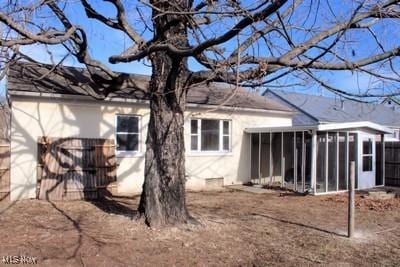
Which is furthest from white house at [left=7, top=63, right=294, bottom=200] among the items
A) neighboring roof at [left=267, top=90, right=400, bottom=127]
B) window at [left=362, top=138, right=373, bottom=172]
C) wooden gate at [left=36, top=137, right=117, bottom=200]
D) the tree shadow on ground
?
neighboring roof at [left=267, top=90, right=400, bottom=127]

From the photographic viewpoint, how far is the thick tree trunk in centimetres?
762

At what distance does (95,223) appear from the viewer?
8.08 meters

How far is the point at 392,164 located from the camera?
693 inches

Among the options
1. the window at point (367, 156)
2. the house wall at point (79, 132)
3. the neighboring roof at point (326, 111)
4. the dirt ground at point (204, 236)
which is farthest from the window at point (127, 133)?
the neighboring roof at point (326, 111)

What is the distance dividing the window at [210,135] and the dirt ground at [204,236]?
4.11m

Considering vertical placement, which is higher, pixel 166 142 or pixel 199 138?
pixel 199 138

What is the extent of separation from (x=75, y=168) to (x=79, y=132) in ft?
3.58

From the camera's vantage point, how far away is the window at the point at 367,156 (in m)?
15.8

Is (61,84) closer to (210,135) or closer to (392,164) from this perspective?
(210,135)

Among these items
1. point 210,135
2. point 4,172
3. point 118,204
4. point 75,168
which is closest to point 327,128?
point 210,135

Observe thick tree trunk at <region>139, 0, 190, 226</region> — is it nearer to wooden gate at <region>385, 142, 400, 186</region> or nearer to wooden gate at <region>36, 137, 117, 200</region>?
wooden gate at <region>36, 137, 117, 200</region>

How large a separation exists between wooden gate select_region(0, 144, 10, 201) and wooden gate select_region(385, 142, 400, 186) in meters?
15.0

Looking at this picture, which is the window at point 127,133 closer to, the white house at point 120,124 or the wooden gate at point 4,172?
the white house at point 120,124

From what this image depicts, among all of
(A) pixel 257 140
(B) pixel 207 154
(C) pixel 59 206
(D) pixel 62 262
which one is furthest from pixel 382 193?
(D) pixel 62 262
